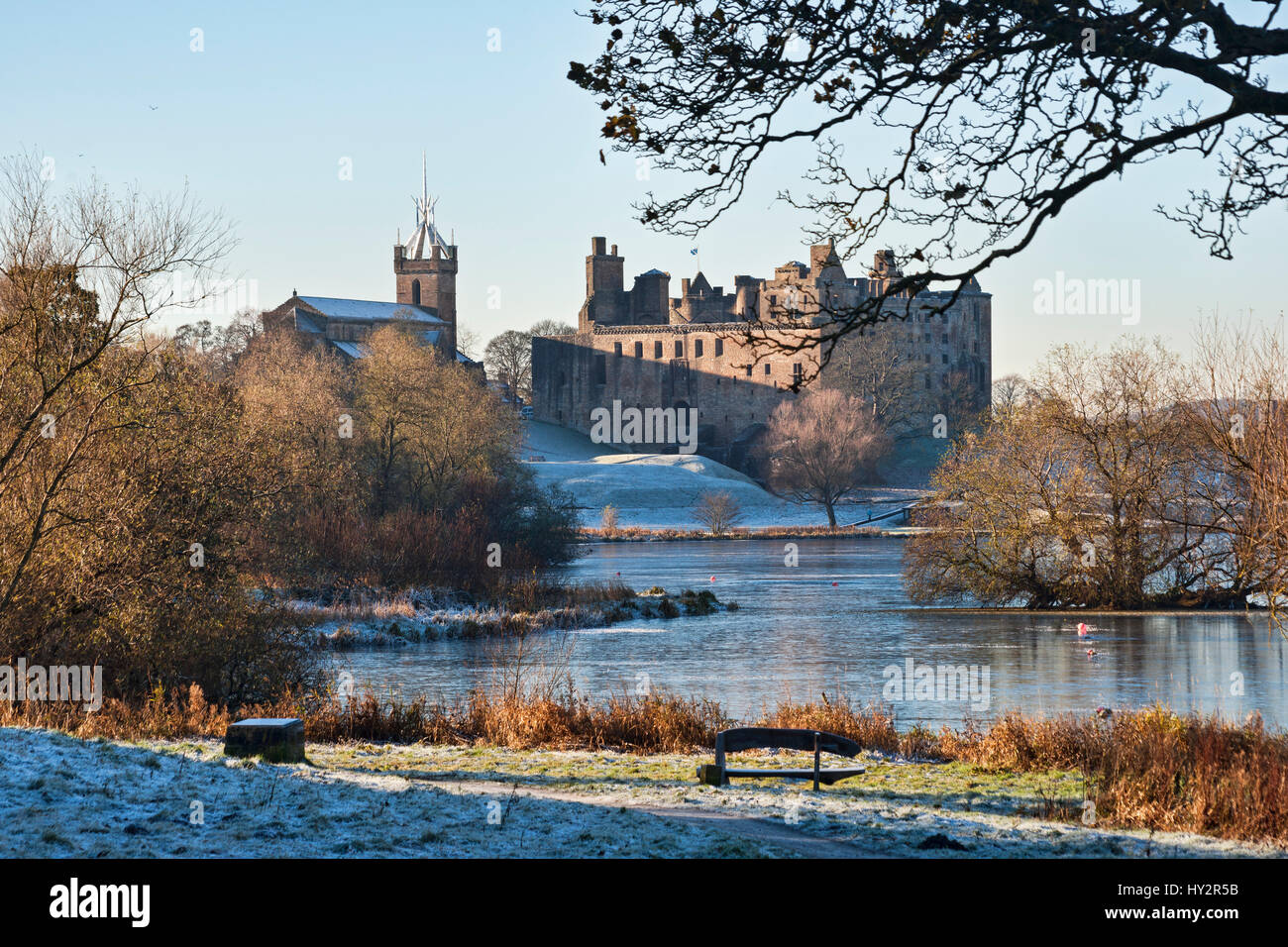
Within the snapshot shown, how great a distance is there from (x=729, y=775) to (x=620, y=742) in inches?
125

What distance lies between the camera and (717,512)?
2613 inches

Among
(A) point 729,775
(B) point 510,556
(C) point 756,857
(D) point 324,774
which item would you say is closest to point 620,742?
(A) point 729,775

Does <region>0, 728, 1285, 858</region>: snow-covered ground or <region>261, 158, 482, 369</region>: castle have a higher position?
<region>261, 158, 482, 369</region>: castle

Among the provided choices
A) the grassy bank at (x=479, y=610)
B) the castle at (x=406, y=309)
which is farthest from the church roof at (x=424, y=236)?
the grassy bank at (x=479, y=610)

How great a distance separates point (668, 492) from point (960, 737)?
6288 cm

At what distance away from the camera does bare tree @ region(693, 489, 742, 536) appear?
6638cm

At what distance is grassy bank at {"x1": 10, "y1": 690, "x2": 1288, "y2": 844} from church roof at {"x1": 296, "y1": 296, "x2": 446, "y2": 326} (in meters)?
80.3

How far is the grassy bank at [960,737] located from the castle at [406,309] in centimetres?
5941

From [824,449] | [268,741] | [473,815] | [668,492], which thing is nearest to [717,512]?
[824,449]

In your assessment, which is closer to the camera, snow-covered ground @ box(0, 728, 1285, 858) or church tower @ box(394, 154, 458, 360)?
snow-covered ground @ box(0, 728, 1285, 858)

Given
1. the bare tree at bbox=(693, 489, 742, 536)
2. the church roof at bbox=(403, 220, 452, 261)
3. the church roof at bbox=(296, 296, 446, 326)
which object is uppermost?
the church roof at bbox=(403, 220, 452, 261)

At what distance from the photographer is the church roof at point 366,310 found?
93.3 m

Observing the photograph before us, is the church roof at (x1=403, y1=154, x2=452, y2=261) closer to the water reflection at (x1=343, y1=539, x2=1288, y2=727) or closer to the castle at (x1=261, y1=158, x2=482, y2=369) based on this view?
the castle at (x1=261, y1=158, x2=482, y2=369)

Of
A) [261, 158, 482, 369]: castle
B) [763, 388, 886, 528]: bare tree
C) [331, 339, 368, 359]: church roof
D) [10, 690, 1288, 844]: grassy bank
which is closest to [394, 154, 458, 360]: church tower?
[261, 158, 482, 369]: castle
